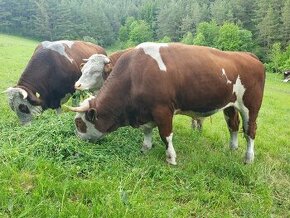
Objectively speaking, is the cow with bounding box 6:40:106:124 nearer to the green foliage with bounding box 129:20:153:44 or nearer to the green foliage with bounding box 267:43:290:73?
the green foliage with bounding box 267:43:290:73

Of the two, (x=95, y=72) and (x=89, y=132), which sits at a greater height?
(x=95, y=72)

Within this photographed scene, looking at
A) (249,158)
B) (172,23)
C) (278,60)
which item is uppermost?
(249,158)

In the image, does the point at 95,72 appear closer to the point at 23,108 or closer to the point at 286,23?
the point at 23,108

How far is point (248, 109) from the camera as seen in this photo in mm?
8227

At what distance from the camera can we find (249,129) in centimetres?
845

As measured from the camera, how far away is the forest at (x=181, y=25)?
72.1m

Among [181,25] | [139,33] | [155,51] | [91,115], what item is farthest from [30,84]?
[139,33]

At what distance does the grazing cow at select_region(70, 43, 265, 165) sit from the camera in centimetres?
710

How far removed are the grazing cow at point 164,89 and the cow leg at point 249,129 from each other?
347 millimetres

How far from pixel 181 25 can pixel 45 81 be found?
3508 inches

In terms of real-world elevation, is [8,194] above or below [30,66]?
above

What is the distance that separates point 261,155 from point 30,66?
6392 mm

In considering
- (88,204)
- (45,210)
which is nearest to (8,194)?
(45,210)

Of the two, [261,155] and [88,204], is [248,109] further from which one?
[88,204]
